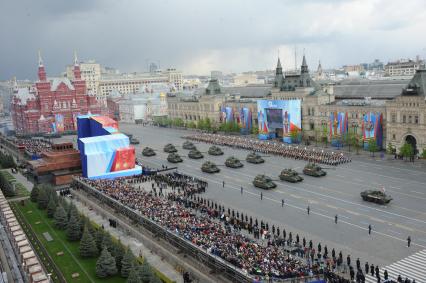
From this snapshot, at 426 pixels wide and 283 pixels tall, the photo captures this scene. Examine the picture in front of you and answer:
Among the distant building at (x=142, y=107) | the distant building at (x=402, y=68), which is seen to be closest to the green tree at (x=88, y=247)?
the distant building at (x=142, y=107)

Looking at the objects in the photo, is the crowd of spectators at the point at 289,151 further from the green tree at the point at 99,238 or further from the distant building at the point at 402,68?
the distant building at the point at 402,68

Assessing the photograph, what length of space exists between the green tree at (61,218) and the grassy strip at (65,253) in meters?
0.49

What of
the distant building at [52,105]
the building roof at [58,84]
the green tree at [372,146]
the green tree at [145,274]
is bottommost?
the green tree at [145,274]

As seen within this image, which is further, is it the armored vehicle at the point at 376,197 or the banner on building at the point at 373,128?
the banner on building at the point at 373,128

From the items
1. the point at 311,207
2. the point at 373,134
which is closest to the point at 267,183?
the point at 311,207

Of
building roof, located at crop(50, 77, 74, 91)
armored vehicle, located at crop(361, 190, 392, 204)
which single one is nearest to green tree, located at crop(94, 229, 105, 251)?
armored vehicle, located at crop(361, 190, 392, 204)

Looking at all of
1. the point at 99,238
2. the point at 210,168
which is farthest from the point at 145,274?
the point at 210,168

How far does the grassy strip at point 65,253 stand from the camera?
28984 millimetres

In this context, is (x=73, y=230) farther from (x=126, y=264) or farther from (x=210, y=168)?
(x=210, y=168)

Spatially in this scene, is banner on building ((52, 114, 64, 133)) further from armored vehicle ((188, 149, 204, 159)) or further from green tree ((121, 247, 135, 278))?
green tree ((121, 247, 135, 278))

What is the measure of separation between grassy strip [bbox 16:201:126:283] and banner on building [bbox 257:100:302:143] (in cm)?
4817

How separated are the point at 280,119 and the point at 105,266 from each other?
58.7 metres

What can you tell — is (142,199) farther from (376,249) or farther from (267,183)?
(376,249)

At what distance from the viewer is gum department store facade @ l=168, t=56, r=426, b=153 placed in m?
60.1
